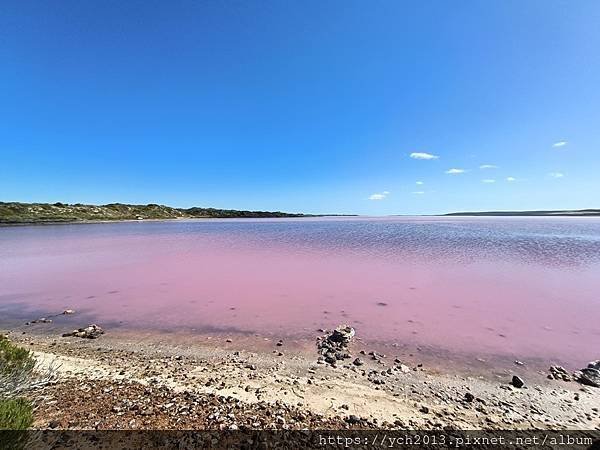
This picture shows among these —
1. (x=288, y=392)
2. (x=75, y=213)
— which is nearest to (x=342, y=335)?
(x=288, y=392)

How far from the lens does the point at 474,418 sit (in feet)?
12.2

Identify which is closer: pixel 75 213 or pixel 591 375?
pixel 591 375

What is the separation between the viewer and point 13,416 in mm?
2887

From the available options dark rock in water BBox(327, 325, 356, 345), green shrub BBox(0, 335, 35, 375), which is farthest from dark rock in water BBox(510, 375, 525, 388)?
green shrub BBox(0, 335, 35, 375)

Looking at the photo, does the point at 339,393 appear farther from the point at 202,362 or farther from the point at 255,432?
the point at 202,362

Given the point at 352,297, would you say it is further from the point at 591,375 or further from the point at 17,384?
the point at 17,384

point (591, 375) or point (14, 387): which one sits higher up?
point (14, 387)

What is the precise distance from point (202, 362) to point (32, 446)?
2570 mm

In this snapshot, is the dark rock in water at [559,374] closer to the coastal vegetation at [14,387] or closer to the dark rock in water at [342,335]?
the dark rock in water at [342,335]

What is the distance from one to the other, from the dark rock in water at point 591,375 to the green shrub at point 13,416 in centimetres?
769

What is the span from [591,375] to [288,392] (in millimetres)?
5091

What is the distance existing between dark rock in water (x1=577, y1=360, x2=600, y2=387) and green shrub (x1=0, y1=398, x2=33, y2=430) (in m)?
7.69

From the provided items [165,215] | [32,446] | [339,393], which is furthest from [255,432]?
[165,215]

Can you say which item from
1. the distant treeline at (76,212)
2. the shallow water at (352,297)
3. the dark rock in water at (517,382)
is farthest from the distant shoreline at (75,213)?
the dark rock in water at (517,382)
